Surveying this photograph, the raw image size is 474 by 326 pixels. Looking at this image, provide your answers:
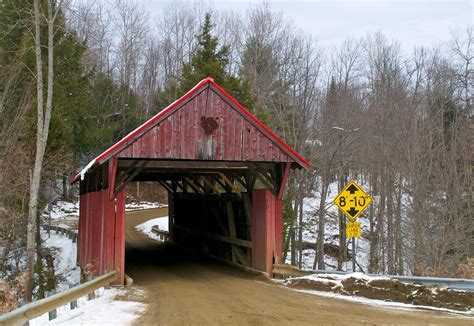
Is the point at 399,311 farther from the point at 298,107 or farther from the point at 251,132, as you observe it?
the point at 298,107

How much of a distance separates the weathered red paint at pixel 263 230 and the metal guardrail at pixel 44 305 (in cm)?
479

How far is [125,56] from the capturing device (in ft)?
155

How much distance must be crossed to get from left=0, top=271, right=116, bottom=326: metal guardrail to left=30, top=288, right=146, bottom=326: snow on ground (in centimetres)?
22

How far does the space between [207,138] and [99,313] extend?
18.4 ft

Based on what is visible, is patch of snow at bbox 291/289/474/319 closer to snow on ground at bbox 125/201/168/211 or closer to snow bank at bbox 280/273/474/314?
snow bank at bbox 280/273/474/314

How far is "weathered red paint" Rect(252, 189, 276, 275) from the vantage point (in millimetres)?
13148

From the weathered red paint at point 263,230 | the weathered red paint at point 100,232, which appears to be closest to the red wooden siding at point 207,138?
the weathered red paint at point 263,230

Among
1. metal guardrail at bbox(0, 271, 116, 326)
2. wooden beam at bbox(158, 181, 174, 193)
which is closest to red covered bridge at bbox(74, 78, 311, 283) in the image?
metal guardrail at bbox(0, 271, 116, 326)

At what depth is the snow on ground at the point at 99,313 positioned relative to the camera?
290 inches

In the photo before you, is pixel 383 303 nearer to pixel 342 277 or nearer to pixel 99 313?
pixel 342 277

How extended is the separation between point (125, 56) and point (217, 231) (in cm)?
3390

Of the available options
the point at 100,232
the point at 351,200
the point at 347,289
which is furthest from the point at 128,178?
the point at 347,289

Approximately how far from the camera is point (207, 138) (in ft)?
40.7

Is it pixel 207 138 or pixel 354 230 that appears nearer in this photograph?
pixel 354 230
